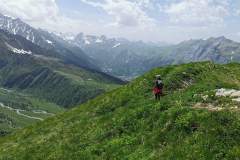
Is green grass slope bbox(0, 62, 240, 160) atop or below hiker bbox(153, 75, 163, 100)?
below

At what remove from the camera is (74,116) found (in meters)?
48.7

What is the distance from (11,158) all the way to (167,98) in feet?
53.8

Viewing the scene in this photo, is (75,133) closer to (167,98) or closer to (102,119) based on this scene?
(102,119)

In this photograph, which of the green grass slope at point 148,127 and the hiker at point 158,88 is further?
the hiker at point 158,88

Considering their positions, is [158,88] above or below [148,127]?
above

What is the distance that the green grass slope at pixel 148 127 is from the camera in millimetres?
26469

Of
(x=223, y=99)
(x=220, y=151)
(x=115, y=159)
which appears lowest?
(x=115, y=159)

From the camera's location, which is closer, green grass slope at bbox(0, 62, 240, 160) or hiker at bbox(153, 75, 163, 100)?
green grass slope at bbox(0, 62, 240, 160)

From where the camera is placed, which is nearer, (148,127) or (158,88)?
(148,127)

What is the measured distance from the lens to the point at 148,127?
3375 cm

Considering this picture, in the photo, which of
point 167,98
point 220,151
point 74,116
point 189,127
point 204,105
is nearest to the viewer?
point 220,151

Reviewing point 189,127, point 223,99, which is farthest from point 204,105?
point 189,127

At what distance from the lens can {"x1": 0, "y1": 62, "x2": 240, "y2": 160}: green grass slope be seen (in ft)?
86.8

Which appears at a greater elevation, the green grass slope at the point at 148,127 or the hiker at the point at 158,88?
the hiker at the point at 158,88
